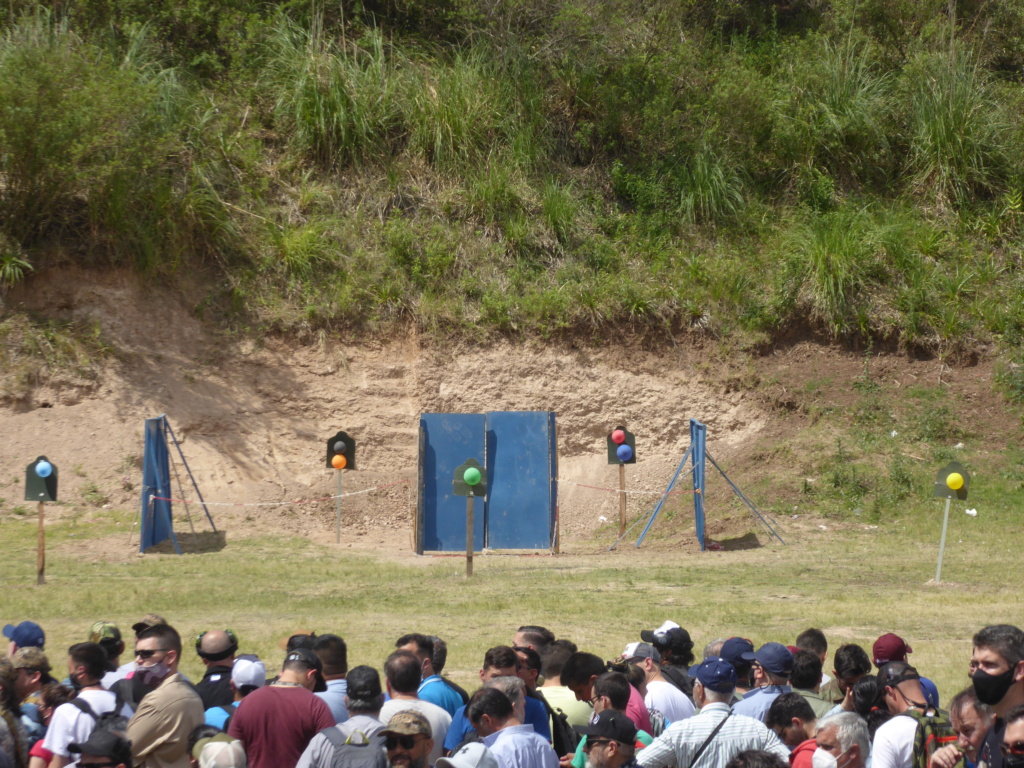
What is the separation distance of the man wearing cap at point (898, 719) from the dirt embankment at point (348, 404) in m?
12.9

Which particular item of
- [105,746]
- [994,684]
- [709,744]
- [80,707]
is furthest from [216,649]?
[994,684]

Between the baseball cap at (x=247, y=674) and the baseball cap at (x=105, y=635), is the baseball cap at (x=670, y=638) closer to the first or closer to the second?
the baseball cap at (x=247, y=674)

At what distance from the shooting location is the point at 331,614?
1082 cm

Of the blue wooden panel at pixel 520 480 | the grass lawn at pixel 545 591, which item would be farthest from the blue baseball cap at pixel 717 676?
the blue wooden panel at pixel 520 480

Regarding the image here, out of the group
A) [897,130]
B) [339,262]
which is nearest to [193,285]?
[339,262]

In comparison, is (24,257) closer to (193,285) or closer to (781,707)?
(193,285)

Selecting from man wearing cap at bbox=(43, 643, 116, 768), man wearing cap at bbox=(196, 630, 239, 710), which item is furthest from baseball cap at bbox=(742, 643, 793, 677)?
man wearing cap at bbox=(43, 643, 116, 768)

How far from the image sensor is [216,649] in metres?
5.55

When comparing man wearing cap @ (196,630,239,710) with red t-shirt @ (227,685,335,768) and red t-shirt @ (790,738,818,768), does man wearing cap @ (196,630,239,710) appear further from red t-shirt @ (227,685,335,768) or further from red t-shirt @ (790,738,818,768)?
red t-shirt @ (790,738,818,768)

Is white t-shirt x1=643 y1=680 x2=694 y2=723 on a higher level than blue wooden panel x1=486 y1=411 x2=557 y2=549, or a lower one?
lower

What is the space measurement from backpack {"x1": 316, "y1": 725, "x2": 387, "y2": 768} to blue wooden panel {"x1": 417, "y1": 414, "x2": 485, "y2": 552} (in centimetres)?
1242

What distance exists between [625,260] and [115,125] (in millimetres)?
10912

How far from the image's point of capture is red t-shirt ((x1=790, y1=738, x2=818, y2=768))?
4406mm

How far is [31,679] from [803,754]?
148 inches
